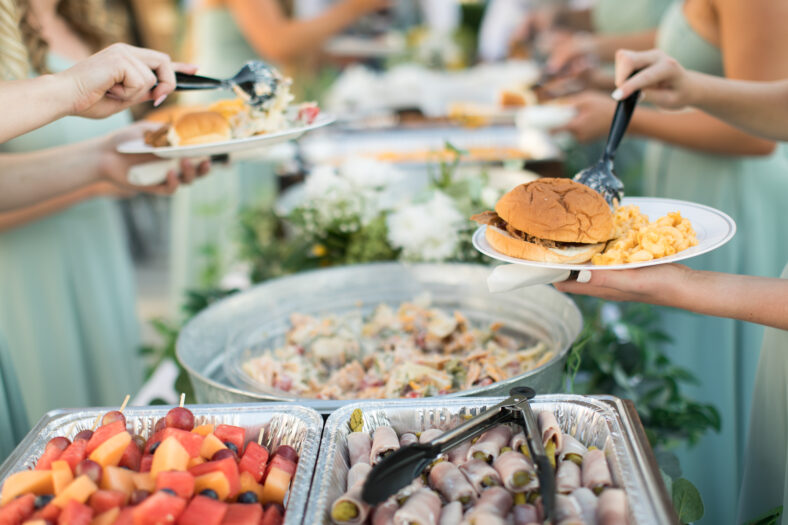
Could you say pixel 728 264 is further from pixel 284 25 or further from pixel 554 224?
pixel 284 25

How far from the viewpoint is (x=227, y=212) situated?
131 inches

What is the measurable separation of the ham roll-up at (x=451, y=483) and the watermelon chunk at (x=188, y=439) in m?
0.34

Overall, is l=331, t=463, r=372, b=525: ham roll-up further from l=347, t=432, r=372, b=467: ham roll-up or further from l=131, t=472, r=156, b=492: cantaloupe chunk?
l=131, t=472, r=156, b=492: cantaloupe chunk

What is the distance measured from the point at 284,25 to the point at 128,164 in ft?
5.98

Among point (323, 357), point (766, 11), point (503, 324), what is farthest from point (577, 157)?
point (323, 357)

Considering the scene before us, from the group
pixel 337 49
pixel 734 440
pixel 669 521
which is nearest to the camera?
pixel 669 521

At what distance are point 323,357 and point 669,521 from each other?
797mm

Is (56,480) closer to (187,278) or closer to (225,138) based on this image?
(225,138)

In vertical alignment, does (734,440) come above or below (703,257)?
below

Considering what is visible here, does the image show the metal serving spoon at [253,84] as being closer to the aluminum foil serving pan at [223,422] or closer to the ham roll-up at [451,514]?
the aluminum foil serving pan at [223,422]

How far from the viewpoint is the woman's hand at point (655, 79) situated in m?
1.25

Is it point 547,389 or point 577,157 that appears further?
point 577,157

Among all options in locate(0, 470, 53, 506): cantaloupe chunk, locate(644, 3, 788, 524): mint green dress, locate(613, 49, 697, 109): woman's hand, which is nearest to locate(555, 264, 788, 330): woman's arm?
locate(613, 49, 697, 109): woman's hand

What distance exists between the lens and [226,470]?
0.79m
